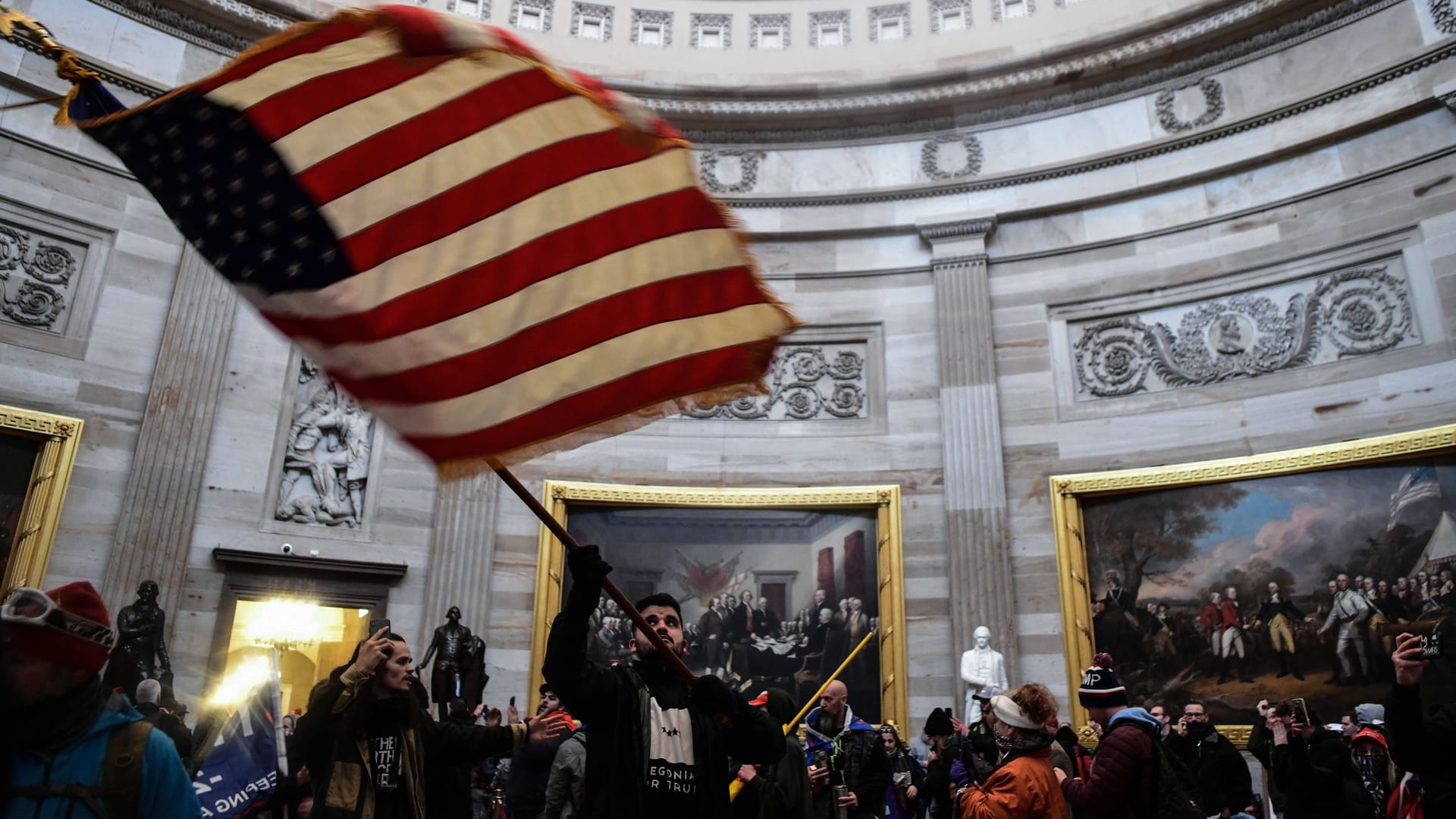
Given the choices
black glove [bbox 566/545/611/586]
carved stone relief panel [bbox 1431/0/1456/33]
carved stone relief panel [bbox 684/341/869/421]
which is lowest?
black glove [bbox 566/545/611/586]

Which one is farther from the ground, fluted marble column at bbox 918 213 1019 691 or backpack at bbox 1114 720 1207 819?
fluted marble column at bbox 918 213 1019 691

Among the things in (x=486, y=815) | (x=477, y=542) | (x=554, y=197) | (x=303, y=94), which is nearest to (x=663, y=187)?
(x=554, y=197)

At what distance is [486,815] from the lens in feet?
27.8

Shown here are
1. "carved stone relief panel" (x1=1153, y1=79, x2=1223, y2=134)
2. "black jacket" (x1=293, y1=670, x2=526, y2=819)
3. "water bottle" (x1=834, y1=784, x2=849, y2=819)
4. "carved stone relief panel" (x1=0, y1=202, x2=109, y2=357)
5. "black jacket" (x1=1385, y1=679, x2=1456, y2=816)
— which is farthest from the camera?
"carved stone relief panel" (x1=1153, y1=79, x2=1223, y2=134)

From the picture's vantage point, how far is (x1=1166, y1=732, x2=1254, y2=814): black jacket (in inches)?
321

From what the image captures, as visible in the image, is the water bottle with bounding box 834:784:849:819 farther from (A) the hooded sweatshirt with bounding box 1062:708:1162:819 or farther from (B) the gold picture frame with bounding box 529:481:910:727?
(B) the gold picture frame with bounding box 529:481:910:727

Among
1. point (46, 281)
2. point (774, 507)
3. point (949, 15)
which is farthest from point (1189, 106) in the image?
point (46, 281)

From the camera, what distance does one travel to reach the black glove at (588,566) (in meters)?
3.20

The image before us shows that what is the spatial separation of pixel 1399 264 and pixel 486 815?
40.5 feet

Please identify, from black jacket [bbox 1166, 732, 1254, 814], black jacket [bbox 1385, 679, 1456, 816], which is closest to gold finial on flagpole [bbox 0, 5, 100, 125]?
black jacket [bbox 1385, 679, 1456, 816]

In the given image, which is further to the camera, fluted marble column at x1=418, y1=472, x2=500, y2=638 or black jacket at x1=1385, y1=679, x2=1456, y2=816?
fluted marble column at x1=418, y1=472, x2=500, y2=638

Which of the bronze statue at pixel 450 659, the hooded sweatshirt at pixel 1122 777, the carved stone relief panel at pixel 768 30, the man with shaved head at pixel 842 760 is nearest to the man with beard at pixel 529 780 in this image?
the man with shaved head at pixel 842 760

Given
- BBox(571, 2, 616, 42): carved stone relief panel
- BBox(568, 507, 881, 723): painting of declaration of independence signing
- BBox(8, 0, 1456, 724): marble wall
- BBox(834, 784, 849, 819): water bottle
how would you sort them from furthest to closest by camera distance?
BBox(571, 2, 616, 42): carved stone relief panel < BBox(568, 507, 881, 723): painting of declaration of independence signing < BBox(8, 0, 1456, 724): marble wall < BBox(834, 784, 849, 819): water bottle

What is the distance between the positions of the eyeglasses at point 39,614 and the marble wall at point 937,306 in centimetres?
1075
